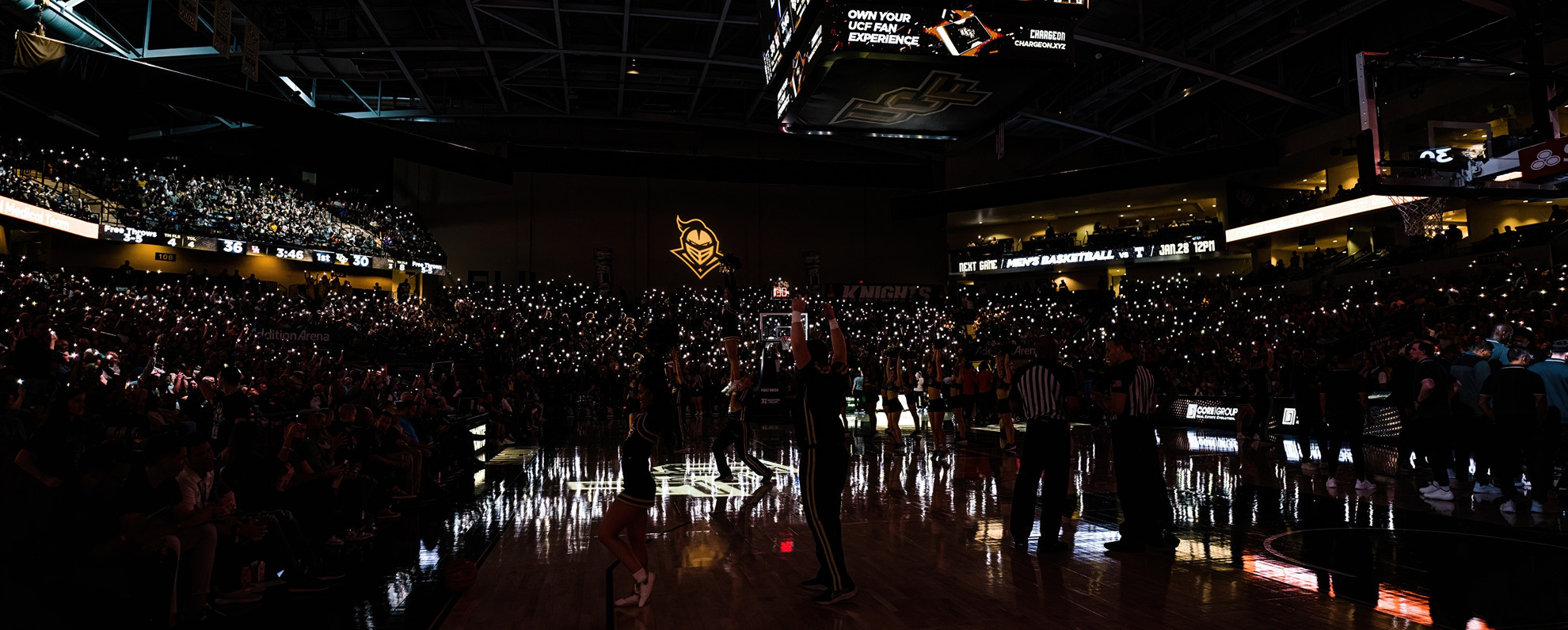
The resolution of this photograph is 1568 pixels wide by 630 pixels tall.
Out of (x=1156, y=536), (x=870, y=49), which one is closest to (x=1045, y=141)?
(x=870, y=49)

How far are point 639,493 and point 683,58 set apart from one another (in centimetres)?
2247

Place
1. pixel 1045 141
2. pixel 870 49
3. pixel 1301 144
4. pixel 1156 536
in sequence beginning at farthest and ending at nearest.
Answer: pixel 1045 141 < pixel 1301 144 < pixel 870 49 < pixel 1156 536

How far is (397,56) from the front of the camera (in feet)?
82.1

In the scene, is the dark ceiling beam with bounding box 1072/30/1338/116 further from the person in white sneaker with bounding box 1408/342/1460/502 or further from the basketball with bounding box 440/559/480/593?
the basketball with bounding box 440/559/480/593

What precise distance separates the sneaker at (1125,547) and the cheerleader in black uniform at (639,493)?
10.5 feet

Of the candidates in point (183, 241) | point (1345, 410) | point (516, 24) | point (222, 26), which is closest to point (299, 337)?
point (222, 26)

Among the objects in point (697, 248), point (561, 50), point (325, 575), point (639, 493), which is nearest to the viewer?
point (639, 493)

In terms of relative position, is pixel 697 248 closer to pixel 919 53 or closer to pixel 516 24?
pixel 516 24

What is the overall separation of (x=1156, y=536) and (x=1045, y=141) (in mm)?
32875

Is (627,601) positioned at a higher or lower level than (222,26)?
lower

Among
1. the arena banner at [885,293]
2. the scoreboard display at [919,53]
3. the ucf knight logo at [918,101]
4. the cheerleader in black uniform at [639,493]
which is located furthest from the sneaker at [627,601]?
the arena banner at [885,293]

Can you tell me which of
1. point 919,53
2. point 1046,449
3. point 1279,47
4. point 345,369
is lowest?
point 1046,449

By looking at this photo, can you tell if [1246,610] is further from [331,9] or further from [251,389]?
[331,9]

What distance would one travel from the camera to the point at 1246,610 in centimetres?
428
